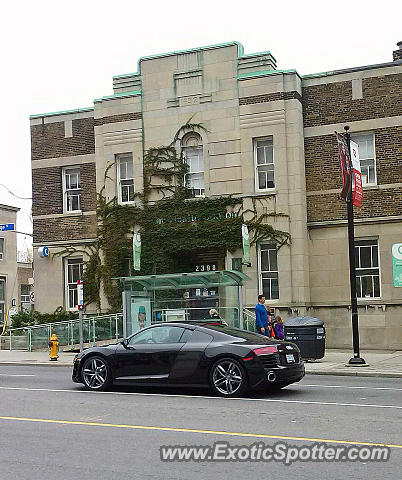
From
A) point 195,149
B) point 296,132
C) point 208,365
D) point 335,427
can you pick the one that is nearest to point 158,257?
point 195,149

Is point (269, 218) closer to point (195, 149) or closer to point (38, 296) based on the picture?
point (195, 149)

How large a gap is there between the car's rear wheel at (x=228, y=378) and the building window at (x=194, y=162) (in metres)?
15.0

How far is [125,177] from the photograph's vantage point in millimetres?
29062

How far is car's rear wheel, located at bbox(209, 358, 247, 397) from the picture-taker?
12859mm

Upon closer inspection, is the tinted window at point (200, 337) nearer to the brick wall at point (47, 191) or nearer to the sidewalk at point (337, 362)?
the sidewalk at point (337, 362)

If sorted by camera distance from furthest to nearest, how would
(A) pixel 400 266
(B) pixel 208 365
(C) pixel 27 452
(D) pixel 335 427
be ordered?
(A) pixel 400 266 < (B) pixel 208 365 < (D) pixel 335 427 < (C) pixel 27 452

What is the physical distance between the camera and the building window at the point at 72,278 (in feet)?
98.7

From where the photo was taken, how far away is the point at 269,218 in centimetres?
2631

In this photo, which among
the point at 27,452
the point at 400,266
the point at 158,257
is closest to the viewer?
the point at 27,452

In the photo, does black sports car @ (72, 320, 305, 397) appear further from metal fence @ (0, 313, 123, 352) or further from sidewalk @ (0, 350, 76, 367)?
metal fence @ (0, 313, 123, 352)

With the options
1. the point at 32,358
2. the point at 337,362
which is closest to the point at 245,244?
the point at 337,362

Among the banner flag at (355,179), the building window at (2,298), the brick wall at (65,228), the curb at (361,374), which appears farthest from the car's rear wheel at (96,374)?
the building window at (2,298)

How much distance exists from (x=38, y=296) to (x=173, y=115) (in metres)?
9.25

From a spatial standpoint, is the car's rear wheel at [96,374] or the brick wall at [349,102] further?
the brick wall at [349,102]
